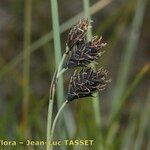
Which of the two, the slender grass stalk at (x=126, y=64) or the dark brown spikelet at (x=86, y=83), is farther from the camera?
the slender grass stalk at (x=126, y=64)

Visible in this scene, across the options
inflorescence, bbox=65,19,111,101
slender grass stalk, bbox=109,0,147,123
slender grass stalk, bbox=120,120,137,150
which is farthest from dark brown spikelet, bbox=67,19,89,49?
slender grass stalk, bbox=120,120,137,150

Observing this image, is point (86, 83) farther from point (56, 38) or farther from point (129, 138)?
point (129, 138)

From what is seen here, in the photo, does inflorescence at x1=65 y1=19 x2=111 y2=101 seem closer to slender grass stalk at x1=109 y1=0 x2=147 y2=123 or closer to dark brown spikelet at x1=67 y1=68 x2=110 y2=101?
dark brown spikelet at x1=67 y1=68 x2=110 y2=101

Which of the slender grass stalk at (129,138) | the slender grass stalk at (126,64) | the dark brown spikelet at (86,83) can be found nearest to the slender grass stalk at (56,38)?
the dark brown spikelet at (86,83)

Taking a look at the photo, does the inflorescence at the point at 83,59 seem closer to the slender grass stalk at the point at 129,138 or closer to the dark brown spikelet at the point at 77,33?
the dark brown spikelet at the point at 77,33

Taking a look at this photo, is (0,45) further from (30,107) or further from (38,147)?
(38,147)

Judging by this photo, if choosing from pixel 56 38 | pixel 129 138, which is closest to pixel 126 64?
pixel 129 138

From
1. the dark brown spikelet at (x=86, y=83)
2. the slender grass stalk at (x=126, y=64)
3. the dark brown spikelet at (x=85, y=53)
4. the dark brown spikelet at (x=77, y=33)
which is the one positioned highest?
the slender grass stalk at (x=126, y=64)

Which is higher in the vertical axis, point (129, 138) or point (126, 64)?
point (126, 64)
